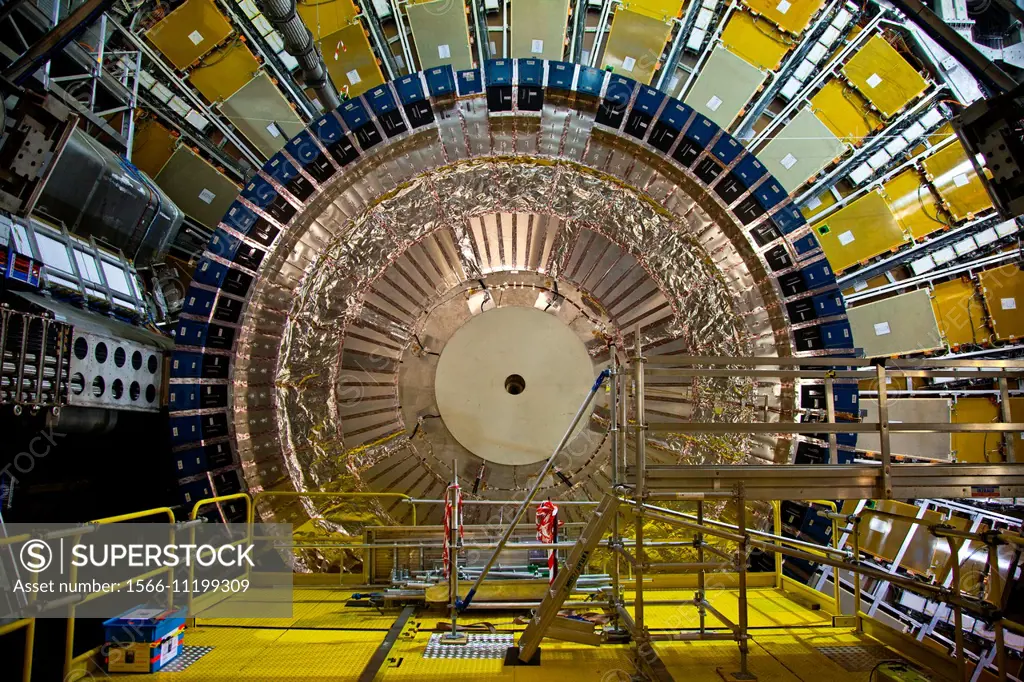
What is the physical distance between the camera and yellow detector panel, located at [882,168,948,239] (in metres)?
7.32

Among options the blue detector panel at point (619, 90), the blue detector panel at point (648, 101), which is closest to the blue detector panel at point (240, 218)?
the blue detector panel at point (619, 90)

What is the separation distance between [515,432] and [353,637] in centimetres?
254

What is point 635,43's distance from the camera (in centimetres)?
738

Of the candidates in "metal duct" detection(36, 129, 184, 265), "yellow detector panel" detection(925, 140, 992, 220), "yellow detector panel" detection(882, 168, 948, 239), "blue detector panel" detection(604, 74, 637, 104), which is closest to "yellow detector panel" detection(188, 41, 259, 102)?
"metal duct" detection(36, 129, 184, 265)

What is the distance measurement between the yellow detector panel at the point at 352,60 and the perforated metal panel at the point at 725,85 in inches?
147

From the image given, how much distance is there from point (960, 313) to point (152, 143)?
32.1 feet

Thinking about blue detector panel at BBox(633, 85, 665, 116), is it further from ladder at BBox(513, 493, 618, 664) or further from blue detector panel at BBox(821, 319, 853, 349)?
ladder at BBox(513, 493, 618, 664)

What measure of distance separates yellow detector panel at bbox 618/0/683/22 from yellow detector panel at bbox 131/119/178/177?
18.6 feet

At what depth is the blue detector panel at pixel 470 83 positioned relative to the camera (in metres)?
6.79

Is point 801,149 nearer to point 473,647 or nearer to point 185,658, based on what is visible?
point 473,647

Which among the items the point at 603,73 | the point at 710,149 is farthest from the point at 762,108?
the point at 603,73

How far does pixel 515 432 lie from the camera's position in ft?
22.1

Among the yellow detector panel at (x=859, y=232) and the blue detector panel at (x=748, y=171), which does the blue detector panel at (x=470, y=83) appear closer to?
the blue detector panel at (x=748, y=171)

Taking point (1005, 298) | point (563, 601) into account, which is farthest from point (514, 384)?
point (1005, 298)
